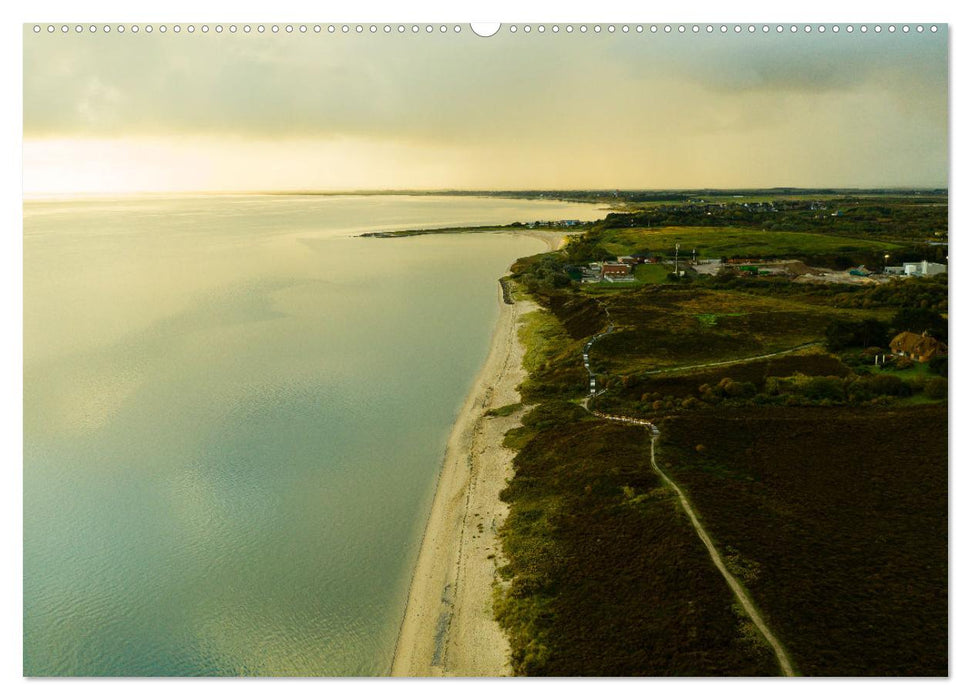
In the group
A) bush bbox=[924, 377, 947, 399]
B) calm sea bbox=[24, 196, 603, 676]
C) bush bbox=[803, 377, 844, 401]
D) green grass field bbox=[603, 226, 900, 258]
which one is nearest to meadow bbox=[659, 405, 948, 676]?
bush bbox=[924, 377, 947, 399]

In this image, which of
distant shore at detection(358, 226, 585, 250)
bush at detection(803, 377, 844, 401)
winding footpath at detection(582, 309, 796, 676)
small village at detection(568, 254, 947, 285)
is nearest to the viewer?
winding footpath at detection(582, 309, 796, 676)

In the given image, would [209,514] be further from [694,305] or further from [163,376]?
[694,305]

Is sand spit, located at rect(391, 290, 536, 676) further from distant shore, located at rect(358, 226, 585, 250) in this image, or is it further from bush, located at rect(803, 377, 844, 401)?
distant shore, located at rect(358, 226, 585, 250)

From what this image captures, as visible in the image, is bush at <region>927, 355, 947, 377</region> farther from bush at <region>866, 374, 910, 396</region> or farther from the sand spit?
the sand spit

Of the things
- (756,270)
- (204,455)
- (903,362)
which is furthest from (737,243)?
(204,455)

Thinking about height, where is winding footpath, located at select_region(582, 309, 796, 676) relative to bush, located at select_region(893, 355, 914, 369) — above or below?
below

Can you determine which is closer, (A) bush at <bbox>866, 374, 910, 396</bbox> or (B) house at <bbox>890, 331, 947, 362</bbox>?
(B) house at <bbox>890, 331, 947, 362</bbox>

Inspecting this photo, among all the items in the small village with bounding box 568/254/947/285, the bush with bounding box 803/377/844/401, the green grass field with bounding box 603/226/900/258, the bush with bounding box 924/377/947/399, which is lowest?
the bush with bounding box 803/377/844/401

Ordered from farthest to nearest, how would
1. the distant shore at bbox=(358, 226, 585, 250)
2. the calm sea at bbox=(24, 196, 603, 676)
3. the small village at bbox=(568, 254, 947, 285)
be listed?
the distant shore at bbox=(358, 226, 585, 250)
the small village at bbox=(568, 254, 947, 285)
the calm sea at bbox=(24, 196, 603, 676)
